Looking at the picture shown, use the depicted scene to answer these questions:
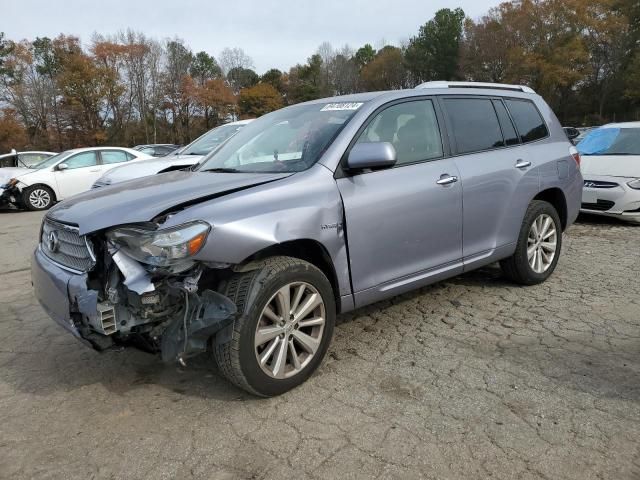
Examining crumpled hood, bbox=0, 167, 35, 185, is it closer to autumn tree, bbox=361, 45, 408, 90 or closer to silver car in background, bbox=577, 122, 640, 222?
silver car in background, bbox=577, 122, 640, 222

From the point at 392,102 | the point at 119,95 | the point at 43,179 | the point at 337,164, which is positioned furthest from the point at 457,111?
the point at 119,95

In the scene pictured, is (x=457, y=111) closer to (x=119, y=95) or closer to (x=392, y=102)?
(x=392, y=102)

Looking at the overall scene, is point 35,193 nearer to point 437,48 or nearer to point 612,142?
point 612,142

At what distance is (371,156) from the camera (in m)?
3.19

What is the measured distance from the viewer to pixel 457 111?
4.14 metres

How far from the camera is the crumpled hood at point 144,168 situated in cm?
800

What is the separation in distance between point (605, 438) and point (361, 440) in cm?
120

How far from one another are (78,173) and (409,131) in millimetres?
11869

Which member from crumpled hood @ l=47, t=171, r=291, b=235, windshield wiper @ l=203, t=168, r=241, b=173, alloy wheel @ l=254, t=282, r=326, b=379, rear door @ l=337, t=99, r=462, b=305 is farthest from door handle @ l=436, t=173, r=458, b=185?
windshield wiper @ l=203, t=168, r=241, b=173

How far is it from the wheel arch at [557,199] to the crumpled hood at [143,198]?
115 inches

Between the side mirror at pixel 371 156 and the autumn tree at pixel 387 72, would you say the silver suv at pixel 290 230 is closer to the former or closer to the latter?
the side mirror at pixel 371 156

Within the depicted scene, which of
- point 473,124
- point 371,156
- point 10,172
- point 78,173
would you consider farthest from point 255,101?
point 371,156

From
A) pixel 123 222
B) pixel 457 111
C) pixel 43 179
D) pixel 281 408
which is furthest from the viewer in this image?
pixel 43 179

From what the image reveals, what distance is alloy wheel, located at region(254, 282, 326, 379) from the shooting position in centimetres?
289
